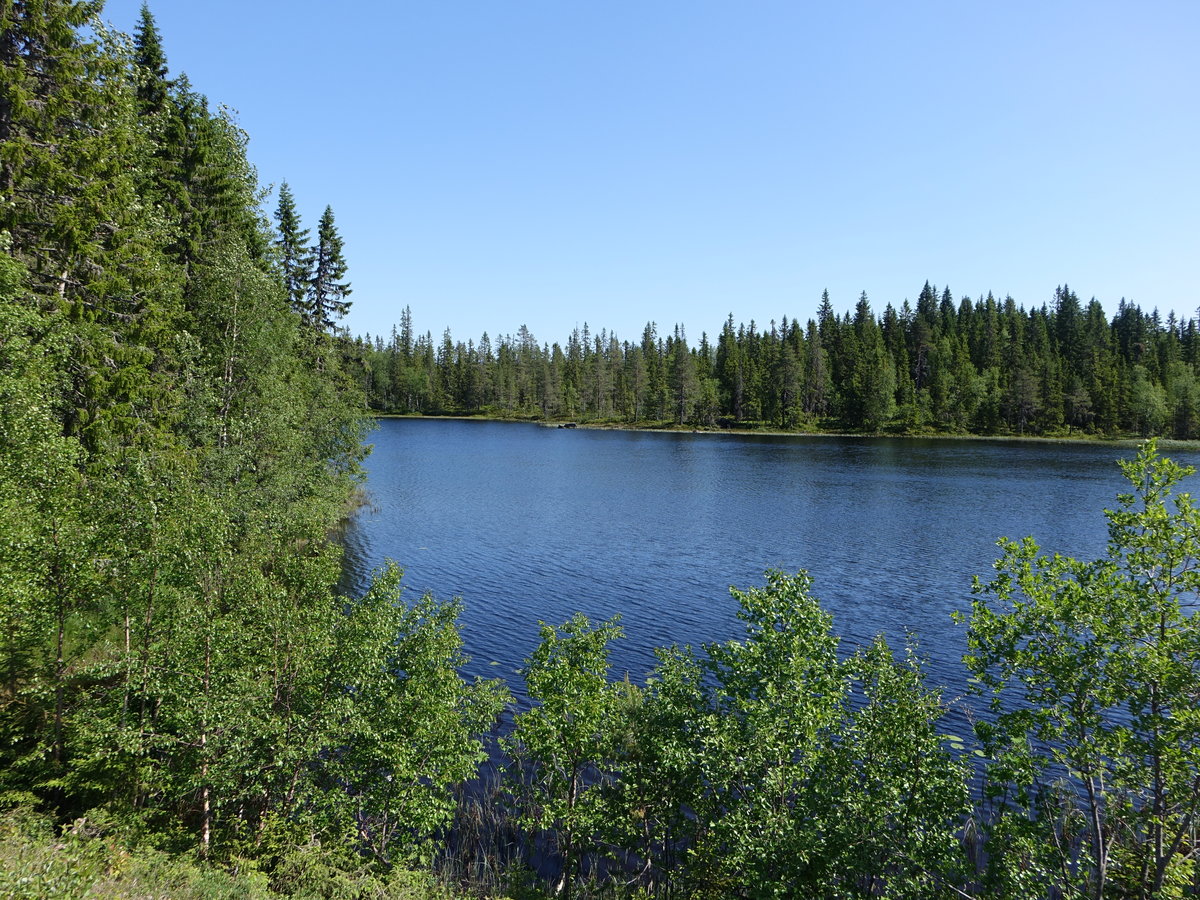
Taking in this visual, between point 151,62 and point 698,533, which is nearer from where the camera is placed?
point 151,62

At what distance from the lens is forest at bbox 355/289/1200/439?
143125mm

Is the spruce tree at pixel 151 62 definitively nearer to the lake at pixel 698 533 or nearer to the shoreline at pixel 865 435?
the lake at pixel 698 533

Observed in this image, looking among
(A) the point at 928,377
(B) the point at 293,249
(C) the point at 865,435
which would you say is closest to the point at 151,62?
(B) the point at 293,249

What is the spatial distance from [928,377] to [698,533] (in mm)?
136388

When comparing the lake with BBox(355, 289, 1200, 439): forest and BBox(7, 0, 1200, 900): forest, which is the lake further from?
BBox(355, 289, 1200, 439): forest

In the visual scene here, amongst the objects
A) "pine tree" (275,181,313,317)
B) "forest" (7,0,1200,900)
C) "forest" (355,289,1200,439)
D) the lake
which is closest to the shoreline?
"forest" (355,289,1200,439)

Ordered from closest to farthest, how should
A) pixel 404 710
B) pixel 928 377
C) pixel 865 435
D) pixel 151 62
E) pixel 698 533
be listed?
1. pixel 404 710
2. pixel 151 62
3. pixel 698 533
4. pixel 865 435
5. pixel 928 377

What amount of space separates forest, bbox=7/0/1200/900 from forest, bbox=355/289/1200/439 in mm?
109712

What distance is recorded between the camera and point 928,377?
167m

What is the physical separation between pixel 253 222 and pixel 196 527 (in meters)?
34.4

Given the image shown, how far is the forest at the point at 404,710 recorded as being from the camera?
11.2 m

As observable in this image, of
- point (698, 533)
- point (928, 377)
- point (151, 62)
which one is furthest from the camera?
point (928, 377)

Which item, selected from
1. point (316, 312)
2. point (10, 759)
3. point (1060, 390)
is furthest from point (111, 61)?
point (1060, 390)

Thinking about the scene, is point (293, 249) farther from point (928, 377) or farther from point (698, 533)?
point (928, 377)
